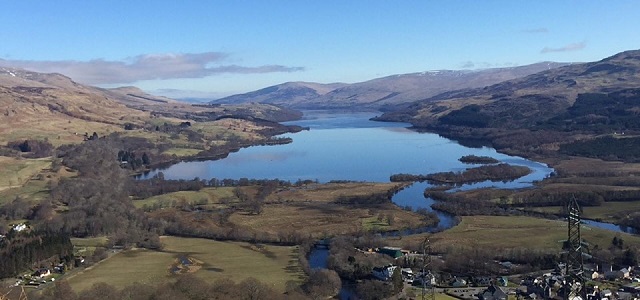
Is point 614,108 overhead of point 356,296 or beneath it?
overhead

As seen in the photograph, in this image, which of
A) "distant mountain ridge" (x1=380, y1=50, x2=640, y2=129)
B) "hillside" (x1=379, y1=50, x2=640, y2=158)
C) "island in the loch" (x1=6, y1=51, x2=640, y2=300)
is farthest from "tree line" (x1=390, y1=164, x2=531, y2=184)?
"distant mountain ridge" (x1=380, y1=50, x2=640, y2=129)

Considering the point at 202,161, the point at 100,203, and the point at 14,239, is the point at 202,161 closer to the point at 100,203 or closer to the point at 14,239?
the point at 100,203

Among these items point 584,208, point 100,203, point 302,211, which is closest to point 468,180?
point 584,208

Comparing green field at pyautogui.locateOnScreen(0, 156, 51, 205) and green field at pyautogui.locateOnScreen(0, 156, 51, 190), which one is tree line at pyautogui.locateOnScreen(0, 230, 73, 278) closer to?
green field at pyautogui.locateOnScreen(0, 156, 51, 205)

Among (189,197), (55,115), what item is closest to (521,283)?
(189,197)

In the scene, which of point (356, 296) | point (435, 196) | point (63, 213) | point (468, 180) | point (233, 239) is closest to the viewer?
point (356, 296)

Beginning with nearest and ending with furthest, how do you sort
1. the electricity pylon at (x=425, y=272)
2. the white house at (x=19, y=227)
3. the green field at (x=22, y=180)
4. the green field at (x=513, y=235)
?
1. the electricity pylon at (x=425, y=272)
2. the green field at (x=513, y=235)
3. the white house at (x=19, y=227)
4. the green field at (x=22, y=180)

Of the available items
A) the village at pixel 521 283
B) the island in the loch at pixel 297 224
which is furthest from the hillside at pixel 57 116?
the village at pixel 521 283

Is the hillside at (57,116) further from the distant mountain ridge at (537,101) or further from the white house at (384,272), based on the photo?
the white house at (384,272)
